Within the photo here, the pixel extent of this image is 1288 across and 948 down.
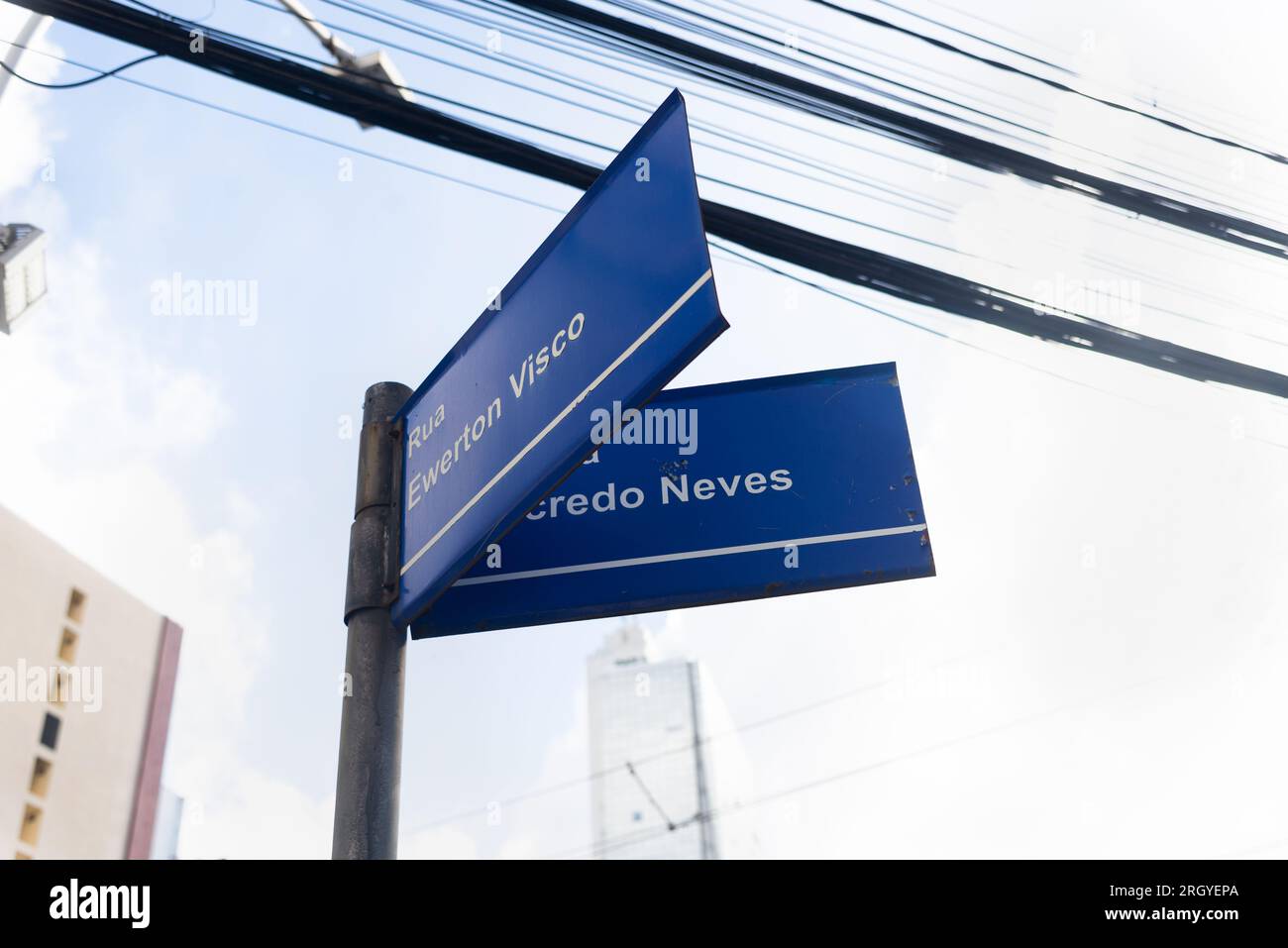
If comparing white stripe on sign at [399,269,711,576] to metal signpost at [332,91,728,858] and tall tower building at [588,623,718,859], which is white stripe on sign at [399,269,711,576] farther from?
tall tower building at [588,623,718,859]

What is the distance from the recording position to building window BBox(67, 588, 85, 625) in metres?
33.1

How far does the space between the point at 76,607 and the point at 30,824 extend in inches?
255

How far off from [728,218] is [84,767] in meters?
32.6

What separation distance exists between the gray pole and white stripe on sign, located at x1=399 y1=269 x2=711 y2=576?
10cm

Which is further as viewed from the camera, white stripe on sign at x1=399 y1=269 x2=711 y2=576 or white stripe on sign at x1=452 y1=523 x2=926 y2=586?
white stripe on sign at x1=452 y1=523 x2=926 y2=586

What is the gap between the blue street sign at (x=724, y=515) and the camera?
2.46m

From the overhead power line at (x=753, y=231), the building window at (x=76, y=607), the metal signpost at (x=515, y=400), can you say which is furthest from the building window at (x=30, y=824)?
the metal signpost at (x=515, y=400)

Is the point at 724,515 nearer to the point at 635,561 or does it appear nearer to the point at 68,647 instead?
the point at 635,561

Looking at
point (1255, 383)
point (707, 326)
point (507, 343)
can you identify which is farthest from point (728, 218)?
point (707, 326)

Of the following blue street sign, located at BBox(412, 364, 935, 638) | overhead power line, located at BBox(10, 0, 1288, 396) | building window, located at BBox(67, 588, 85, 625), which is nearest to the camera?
blue street sign, located at BBox(412, 364, 935, 638)

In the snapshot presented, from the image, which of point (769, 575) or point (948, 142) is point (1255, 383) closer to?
point (948, 142)

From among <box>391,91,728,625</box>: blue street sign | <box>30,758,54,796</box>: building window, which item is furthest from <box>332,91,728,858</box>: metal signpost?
<box>30,758,54,796</box>: building window

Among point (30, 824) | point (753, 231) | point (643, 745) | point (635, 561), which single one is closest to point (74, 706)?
point (30, 824)

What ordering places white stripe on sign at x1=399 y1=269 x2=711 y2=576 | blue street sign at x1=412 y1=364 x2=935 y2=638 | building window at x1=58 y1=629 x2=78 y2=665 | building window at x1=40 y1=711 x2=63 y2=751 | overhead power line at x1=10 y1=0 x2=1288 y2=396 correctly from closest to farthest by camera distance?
white stripe on sign at x1=399 y1=269 x2=711 y2=576, blue street sign at x1=412 y1=364 x2=935 y2=638, overhead power line at x1=10 y1=0 x2=1288 y2=396, building window at x1=40 y1=711 x2=63 y2=751, building window at x1=58 y1=629 x2=78 y2=665
